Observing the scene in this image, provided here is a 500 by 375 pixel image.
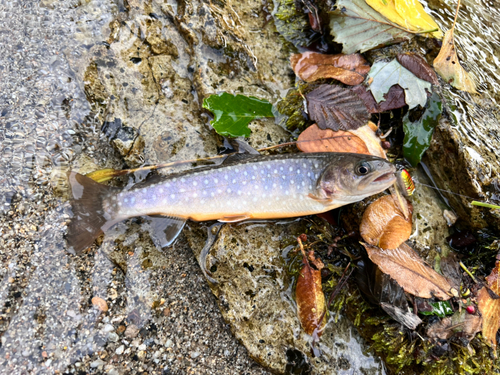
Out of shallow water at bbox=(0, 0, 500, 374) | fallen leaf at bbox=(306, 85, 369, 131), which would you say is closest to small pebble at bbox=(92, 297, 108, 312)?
shallow water at bbox=(0, 0, 500, 374)

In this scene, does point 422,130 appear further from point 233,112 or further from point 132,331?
point 132,331

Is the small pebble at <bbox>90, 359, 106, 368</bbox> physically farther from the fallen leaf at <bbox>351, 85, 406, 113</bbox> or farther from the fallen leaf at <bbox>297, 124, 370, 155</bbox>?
the fallen leaf at <bbox>351, 85, 406, 113</bbox>

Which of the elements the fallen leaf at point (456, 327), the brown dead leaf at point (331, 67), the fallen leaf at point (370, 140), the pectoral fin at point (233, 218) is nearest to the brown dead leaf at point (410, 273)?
the fallen leaf at point (456, 327)

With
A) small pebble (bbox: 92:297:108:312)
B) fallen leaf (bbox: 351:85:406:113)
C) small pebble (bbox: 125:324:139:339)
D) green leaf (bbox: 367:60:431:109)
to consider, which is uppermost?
green leaf (bbox: 367:60:431:109)

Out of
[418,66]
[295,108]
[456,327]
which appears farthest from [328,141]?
[456,327]

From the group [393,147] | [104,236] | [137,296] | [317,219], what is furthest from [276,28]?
[137,296]

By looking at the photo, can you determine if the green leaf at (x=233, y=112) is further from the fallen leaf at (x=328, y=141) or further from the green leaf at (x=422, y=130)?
the green leaf at (x=422, y=130)
